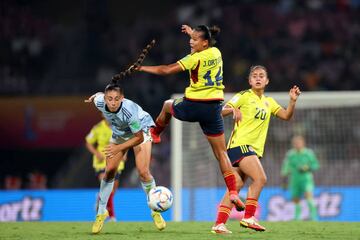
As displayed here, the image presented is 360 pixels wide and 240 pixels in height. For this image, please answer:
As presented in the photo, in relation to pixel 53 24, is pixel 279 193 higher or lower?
lower

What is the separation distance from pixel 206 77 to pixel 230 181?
1.17m

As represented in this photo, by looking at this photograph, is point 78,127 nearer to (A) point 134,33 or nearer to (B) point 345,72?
(A) point 134,33

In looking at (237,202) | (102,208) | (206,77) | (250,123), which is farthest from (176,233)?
(206,77)

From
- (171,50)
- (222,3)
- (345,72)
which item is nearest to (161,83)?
(171,50)

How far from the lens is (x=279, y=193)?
1744 centimetres

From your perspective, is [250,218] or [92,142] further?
[92,142]

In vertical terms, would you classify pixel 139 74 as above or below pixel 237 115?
above

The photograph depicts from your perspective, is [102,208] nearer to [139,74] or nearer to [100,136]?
[100,136]

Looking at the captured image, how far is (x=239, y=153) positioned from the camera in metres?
9.43

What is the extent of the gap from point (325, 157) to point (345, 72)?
184 inches

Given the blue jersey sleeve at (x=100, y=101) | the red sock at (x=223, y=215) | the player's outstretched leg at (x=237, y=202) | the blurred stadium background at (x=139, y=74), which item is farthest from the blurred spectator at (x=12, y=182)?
the player's outstretched leg at (x=237, y=202)

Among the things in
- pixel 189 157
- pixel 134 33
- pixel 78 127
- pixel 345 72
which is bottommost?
pixel 189 157

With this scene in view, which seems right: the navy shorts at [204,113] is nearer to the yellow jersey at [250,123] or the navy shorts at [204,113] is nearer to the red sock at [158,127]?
the yellow jersey at [250,123]

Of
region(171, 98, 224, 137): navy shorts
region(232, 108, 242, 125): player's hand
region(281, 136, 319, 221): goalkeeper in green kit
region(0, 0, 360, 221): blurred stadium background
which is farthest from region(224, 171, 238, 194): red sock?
region(0, 0, 360, 221): blurred stadium background
